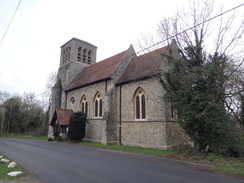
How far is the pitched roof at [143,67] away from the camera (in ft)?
56.1

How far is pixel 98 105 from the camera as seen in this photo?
2170 centimetres

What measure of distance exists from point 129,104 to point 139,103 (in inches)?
47.7

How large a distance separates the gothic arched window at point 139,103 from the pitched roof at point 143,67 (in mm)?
1458

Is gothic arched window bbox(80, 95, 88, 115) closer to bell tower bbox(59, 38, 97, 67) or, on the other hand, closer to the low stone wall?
the low stone wall

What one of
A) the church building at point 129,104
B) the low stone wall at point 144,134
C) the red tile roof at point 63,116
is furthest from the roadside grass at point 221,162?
the red tile roof at point 63,116

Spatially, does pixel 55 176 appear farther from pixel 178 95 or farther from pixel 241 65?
pixel 241 65

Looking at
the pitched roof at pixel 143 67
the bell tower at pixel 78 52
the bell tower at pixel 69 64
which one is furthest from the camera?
the bell tower at pixel 78 52

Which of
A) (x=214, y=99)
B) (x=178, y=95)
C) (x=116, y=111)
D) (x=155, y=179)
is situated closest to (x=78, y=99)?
(x=116, y=111)

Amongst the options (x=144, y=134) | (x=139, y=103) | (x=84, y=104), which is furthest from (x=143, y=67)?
(x=84, y=104)

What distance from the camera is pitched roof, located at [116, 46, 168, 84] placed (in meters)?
17.1

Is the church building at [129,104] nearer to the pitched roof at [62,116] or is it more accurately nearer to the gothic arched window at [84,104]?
the gothic arched window at [84,104]

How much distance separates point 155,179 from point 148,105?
1082 centimetres

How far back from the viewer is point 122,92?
63.9 ft

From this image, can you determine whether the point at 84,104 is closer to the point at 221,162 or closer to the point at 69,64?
the point at 69,64
